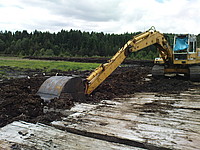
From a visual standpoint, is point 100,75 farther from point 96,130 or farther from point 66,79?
point 96,130

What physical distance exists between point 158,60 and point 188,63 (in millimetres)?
1784

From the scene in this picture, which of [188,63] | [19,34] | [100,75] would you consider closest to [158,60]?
[188,63]

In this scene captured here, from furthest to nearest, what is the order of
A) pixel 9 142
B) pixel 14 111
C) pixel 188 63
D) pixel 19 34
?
pixel 19 34 < pixel 188 63 < pixel 14 111 < pixel 9 142

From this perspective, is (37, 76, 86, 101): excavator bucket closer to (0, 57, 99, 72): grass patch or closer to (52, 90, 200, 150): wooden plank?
(52, 90, 200, 150): wooden plank

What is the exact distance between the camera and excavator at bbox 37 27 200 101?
224 inches

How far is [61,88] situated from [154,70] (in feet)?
24.5

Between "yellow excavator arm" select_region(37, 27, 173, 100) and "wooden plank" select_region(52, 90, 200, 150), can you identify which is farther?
"yellow excavator arm" select_region(37, 27, 173, 100)

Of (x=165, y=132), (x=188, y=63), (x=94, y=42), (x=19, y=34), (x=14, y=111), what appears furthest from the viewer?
(x=19, y=34)

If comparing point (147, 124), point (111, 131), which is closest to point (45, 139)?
point (111, 131)

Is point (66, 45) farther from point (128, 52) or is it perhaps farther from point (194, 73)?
point (128, 52)

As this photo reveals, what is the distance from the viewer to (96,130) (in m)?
3.68

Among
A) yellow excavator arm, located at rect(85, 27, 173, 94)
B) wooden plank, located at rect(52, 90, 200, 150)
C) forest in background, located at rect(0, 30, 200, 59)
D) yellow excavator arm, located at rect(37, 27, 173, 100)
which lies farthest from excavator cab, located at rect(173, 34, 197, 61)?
forest in background, located at rect(0, 30, 200, 59)

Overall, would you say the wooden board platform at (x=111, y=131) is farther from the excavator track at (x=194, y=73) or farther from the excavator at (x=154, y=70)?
the excavator track at (x=194, y=73)

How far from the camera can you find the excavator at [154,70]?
224 inches
